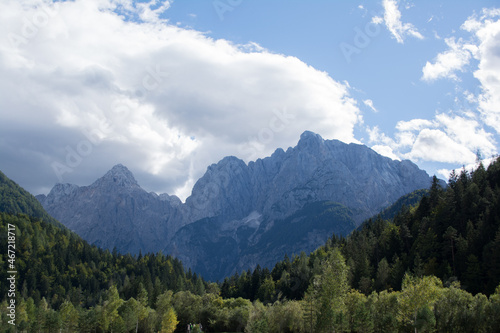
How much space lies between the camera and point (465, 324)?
78500mm

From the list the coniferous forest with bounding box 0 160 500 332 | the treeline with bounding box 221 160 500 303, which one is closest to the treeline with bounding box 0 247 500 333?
the coniferous forest with bounding box 0 160 500 332

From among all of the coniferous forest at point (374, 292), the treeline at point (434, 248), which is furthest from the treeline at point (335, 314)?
the treeline at point (434, 248)

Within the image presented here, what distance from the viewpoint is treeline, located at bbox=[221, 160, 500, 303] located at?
123 metres

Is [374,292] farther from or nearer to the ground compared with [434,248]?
nearer to the ground

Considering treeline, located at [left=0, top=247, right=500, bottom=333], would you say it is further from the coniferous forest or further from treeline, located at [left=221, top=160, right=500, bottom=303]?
treeline, located at [left=221, top=160, right=500, bottom=303]

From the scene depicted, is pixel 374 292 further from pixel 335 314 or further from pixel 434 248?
pixel 434 248

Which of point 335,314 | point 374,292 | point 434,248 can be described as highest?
point 434,248

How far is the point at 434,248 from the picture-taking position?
469 feet

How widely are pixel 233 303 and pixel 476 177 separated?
102m

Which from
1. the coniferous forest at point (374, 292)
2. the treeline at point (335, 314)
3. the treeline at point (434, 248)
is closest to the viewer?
the treeline at point (335, 314)

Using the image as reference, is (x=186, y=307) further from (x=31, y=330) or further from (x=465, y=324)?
(x=465, y=324)

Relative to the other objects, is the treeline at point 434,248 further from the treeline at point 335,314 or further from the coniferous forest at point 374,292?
the treeline at point 335,314

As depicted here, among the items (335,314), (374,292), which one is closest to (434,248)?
(374,292)

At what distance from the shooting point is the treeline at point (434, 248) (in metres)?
123
